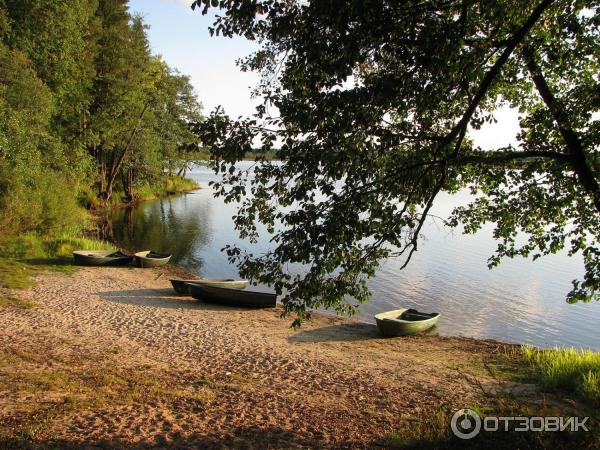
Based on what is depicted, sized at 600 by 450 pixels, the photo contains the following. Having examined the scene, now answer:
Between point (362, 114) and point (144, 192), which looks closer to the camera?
point (362, 114)

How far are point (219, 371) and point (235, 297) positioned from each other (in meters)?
7.44

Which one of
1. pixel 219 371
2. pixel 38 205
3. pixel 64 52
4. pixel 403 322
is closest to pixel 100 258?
pixel 38 205

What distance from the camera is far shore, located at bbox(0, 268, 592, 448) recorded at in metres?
7.16

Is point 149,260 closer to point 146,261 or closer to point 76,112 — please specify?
point 146,261

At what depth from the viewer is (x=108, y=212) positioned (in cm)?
4341

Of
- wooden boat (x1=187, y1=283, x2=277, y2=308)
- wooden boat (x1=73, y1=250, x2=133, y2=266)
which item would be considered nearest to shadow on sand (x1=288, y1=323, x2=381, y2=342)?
wooden boat (x1=187, y1=283, x2=277, y2=308)

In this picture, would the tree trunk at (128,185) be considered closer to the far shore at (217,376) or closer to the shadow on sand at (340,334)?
the far shore at (217,376)

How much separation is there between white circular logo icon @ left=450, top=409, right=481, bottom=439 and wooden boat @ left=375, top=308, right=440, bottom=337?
908cm

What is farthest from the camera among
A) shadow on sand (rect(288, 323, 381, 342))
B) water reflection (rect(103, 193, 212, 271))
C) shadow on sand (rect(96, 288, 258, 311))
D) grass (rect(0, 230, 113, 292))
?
water reflection (rect(103, 193, 212, 271))

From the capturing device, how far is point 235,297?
59.6 ft

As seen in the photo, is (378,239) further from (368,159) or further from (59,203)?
(59,203)

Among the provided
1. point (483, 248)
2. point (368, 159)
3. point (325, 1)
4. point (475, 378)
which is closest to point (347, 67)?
point (325, 1)

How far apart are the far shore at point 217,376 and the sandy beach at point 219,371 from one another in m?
0.03

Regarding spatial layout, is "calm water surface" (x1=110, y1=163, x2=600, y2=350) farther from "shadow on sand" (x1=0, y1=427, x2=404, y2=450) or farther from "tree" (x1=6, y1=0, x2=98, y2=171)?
"tree" (x1=6, y1=0, x2=98, y2=171)
